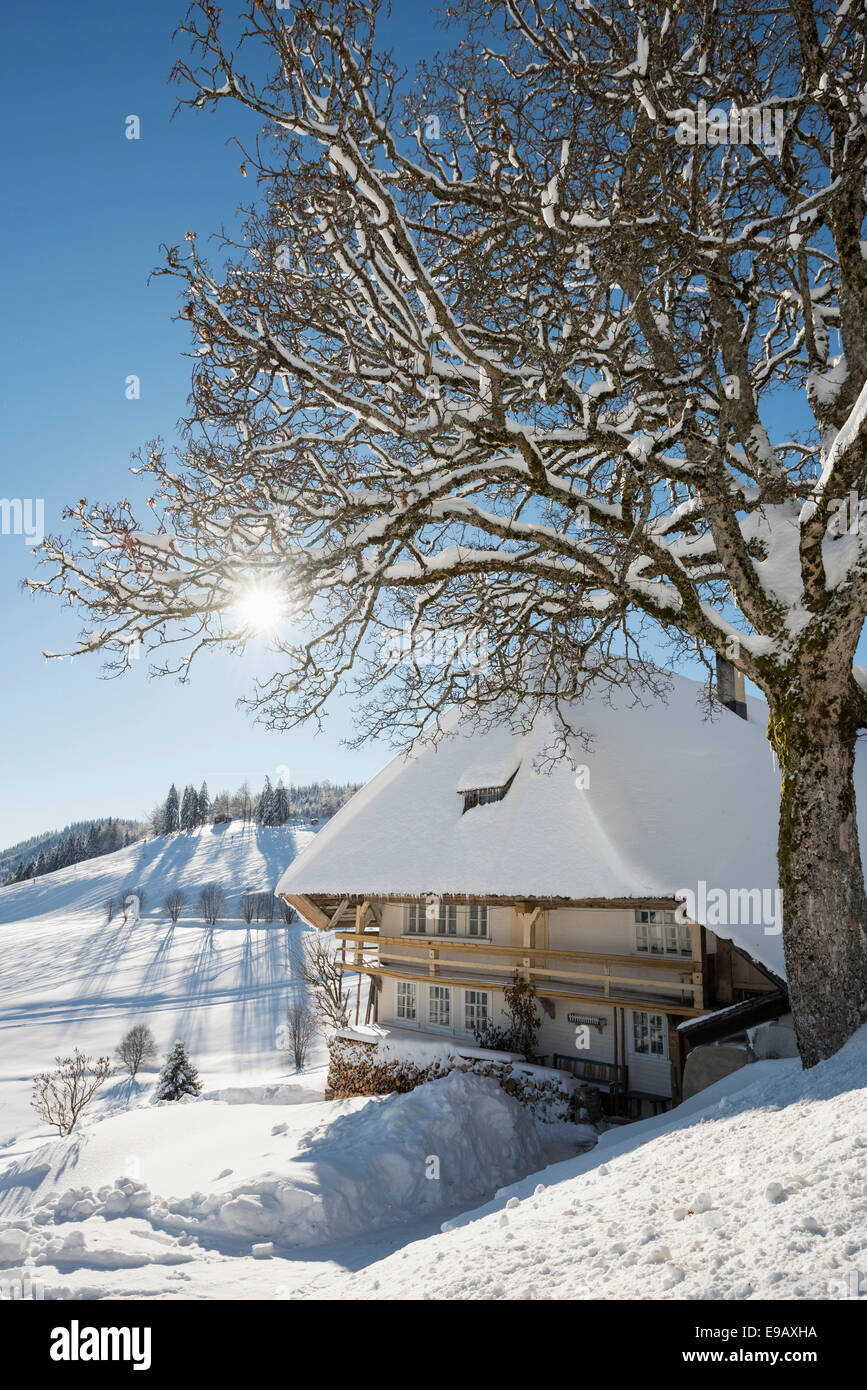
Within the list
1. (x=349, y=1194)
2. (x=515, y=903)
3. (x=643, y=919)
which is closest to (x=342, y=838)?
(x=515, y=903)

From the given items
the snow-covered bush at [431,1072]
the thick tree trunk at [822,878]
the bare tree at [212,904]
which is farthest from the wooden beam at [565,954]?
the bare tree at [212,904]

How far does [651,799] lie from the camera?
541 inches

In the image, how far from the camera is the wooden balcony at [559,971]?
12.1 m

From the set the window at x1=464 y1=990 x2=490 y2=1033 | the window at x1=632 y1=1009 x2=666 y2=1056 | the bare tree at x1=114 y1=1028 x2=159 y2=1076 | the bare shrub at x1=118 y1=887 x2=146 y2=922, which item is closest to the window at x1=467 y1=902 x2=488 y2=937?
the window at x1=464 y1=990 x2=490 y2=1033

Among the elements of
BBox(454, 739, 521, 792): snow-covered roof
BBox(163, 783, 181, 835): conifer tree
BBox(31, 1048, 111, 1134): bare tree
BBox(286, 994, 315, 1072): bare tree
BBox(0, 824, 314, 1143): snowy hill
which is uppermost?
BBox(454, 739, 521, 792): snow-covered roof

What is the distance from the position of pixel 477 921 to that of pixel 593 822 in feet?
16.7

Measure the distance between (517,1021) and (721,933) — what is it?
556cm

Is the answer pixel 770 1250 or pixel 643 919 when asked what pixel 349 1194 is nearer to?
pixel 643 919

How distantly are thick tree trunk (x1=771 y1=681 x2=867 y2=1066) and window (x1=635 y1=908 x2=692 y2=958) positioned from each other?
23.1 ft

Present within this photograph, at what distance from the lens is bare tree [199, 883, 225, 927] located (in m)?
98.8

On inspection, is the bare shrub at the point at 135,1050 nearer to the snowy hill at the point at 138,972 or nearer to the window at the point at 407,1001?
the snowy hill at the point at 138,972

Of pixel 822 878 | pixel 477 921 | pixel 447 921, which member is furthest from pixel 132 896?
pixel 822 878

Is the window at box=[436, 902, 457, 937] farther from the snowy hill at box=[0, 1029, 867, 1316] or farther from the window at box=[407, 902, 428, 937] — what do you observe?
the snowy hill at box=[0, 1029, 867, 1316]

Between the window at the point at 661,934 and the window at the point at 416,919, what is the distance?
5.97 m
